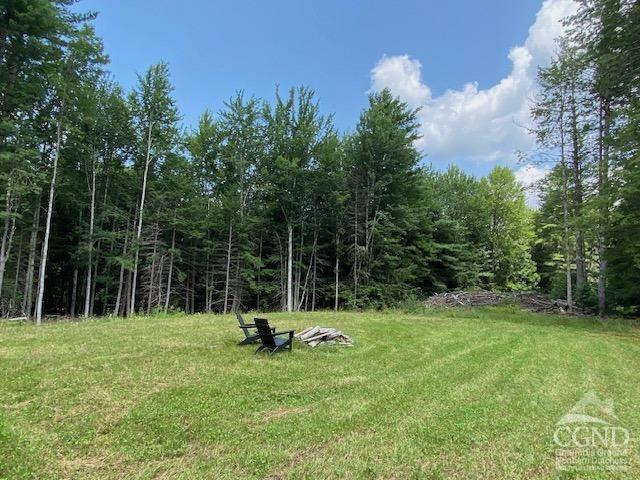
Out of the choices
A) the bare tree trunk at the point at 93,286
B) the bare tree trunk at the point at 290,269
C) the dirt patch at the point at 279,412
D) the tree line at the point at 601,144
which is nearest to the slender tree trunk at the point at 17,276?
the bare tree trunk at the point at 93,286

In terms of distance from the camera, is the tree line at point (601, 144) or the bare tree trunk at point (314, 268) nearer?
the tree line at point (601, 144)

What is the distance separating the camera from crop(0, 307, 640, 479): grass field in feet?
9.11

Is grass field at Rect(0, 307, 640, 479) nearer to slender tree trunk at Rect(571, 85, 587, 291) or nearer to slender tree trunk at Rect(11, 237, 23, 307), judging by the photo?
slender tree trunk at Rect(11, 237, 23, 307)

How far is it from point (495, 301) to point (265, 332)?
14853mm

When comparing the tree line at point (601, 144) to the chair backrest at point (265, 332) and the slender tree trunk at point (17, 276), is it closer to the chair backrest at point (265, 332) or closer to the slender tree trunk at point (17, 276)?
the chair backrest at point (265, 332)

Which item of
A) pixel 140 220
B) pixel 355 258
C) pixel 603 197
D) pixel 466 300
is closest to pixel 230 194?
pixel 140 220

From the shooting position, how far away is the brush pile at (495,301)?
16.4 m

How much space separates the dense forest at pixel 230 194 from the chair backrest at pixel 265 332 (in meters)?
9.98

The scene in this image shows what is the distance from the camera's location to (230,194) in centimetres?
1844

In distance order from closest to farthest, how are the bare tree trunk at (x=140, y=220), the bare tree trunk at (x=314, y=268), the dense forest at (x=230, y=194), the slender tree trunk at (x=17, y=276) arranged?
the dense forest at (x=230, y=194) → the slender tree trunk at (x=17, y=276) → the bare tree trunk at (x=140, y=220) → the bare tree trunk at (x=314, y=268)

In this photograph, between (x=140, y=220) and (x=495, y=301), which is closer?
(x=140, y=220)

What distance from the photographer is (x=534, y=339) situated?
8.78 m

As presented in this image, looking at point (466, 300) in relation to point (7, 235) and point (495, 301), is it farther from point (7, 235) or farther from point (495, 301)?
point (7, 235)

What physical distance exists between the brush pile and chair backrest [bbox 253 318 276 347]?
12.4 m
